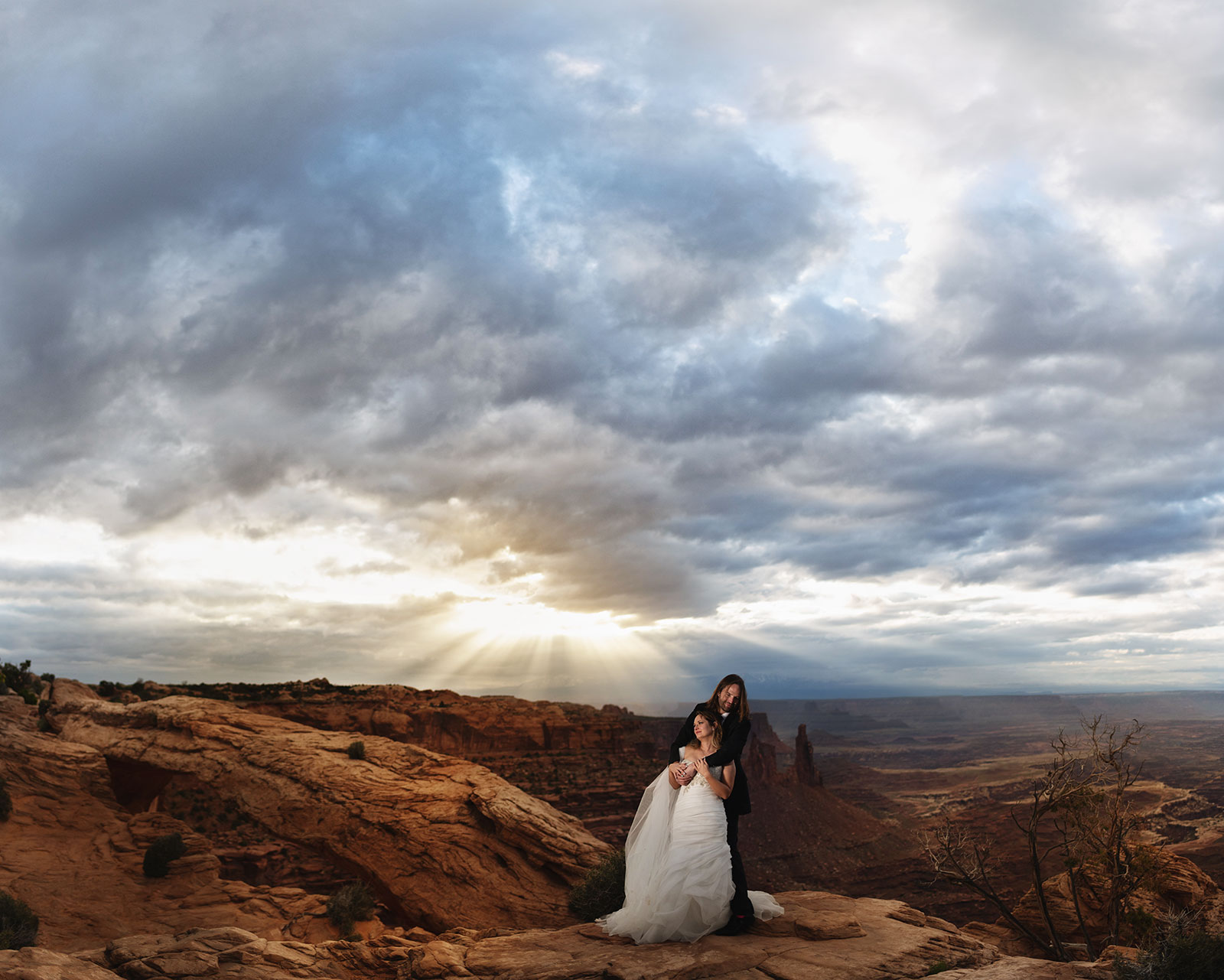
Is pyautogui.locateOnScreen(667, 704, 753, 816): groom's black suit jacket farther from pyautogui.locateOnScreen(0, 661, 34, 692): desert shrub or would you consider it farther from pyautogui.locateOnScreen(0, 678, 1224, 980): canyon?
pyautogui.locateOnScreen(0, 661, 34, 692): desert shrub

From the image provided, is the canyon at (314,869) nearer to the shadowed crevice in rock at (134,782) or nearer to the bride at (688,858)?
the shadowed crevice in rock at (134,782)

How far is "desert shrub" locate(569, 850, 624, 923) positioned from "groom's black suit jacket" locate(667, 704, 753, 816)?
7120 mm

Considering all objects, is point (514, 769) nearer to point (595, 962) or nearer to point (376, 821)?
point (376, 821)

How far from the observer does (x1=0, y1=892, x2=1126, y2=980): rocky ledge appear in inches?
381

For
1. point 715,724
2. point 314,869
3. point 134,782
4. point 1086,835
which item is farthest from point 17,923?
point 1086,835

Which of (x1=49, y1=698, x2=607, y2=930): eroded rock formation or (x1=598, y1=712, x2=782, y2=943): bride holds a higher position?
(x1=598, y1=712, x2=782, y2=943): bride

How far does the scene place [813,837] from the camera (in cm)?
7888

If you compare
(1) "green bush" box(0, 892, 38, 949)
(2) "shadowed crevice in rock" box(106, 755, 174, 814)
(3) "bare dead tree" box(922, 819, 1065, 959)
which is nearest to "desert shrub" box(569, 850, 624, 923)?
(3) "bare dead tree" box(922, 819, 1065, 959)

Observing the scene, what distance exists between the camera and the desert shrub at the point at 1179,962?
8609mm

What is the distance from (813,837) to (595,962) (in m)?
78.8

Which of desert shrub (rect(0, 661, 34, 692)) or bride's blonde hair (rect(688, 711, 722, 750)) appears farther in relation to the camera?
desert shrub (rect(0, 661, 34, 692))

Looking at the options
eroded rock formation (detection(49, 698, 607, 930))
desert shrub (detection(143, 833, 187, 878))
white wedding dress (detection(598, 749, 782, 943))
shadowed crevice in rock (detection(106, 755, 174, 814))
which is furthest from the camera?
shadowed crevice in rock (detection(106, 755, 174, 814))

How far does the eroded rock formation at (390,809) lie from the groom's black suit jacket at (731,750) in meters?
8.79

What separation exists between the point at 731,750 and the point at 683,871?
1942mm
